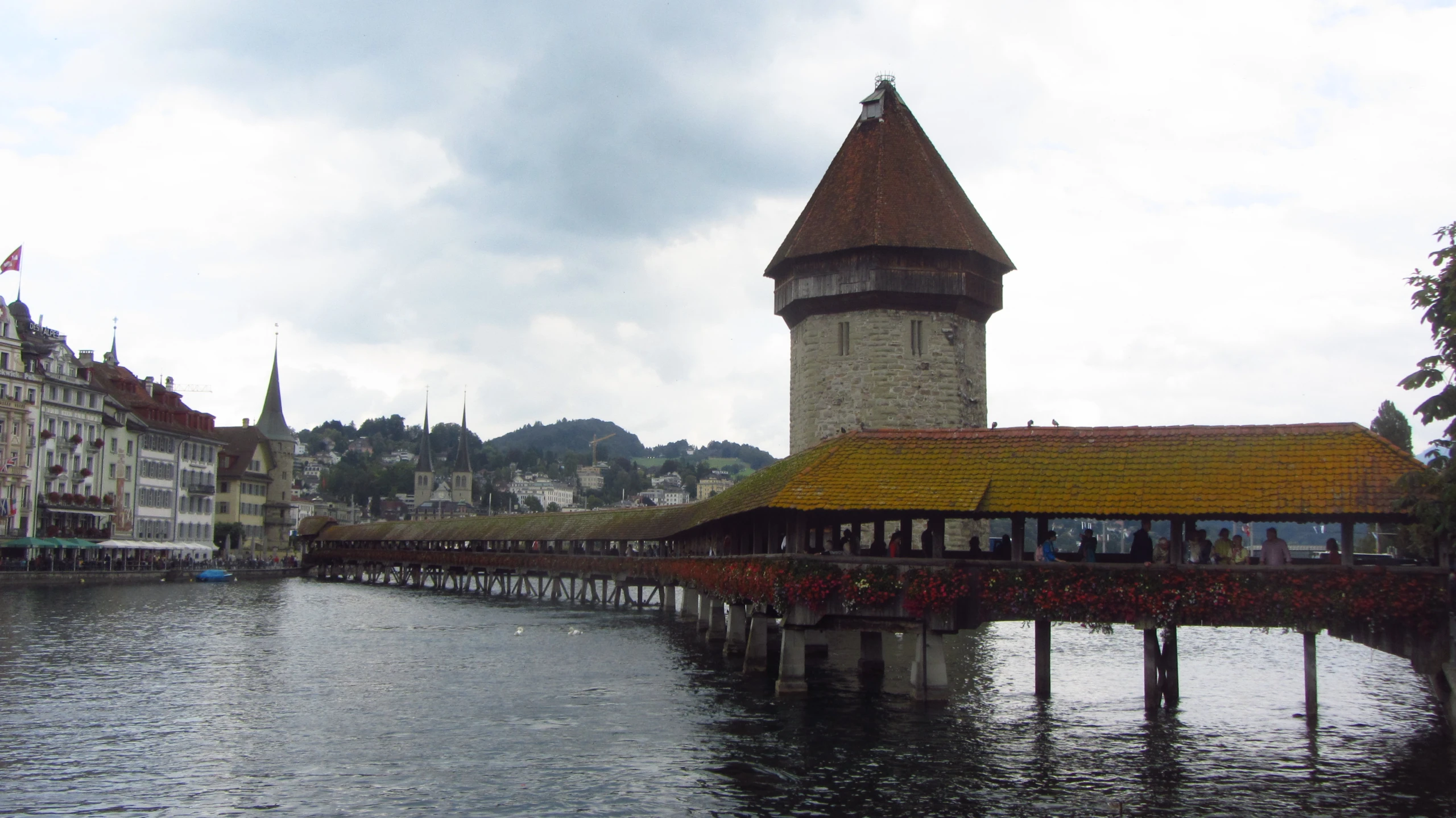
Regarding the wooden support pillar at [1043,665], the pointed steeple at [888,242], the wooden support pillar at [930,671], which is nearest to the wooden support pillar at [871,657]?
the wooden support pillar at [1043,665]

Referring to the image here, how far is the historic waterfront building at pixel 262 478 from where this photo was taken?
10606 cm

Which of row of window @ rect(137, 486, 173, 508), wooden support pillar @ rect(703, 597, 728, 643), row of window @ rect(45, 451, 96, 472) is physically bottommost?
wooden support pillar @ rect(703, 597, 728, 643)

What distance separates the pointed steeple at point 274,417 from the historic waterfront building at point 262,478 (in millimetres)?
53

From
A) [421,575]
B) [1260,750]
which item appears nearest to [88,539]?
[421,575]

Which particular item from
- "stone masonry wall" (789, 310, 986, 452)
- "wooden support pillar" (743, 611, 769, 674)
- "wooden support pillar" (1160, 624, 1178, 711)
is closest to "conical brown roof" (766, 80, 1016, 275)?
"stone masonry wall" (789, 310, 986, 452)

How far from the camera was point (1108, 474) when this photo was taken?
20797 mm

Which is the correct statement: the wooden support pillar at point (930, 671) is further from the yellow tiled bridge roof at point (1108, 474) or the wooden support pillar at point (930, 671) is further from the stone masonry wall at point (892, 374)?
the stone masonry wall at point (892, 374)

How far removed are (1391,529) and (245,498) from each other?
85.2 m

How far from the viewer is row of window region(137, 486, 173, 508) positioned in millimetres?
84812

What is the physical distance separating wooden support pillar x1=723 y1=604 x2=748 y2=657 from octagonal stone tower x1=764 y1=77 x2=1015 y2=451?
947cm

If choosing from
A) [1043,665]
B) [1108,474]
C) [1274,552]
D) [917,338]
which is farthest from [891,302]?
[1274,552]

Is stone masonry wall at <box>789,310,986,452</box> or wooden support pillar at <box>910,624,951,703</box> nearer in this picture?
wooden support pillar at <box>910,624,951,703</box>

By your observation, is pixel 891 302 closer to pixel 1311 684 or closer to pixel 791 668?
pixel 791 668

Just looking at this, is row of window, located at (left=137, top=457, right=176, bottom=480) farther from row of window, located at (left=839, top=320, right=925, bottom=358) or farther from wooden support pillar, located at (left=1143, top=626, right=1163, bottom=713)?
wooden support pillar, located at (left=1143, top=626, right=1163, bottom=713)
